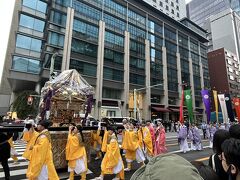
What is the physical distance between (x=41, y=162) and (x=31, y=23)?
29142 mm

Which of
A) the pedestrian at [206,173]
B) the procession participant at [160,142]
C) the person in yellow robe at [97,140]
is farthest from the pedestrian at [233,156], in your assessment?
the person in yellow robe at [97,140]

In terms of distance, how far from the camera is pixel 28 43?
2745 centimetres

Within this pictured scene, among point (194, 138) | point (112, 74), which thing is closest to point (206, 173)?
point (194, 138)

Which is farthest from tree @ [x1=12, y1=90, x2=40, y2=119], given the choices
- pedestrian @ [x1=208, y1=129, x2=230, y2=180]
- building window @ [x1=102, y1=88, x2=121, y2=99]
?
pedestrian @ [x1=208, y1=129, x2=230, y2=180]

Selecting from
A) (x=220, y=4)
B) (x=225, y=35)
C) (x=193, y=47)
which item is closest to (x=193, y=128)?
(x=193, y=47)

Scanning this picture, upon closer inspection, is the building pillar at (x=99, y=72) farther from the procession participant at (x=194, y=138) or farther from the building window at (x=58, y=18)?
the procession participant at (x=194, y=138)

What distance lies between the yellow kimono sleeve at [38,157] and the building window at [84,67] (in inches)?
1018

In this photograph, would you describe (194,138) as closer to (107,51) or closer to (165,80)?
(107,51)

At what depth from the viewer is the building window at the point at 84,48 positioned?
30391 mm

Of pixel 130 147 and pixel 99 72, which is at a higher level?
pixel 99 72

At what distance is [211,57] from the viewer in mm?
63344

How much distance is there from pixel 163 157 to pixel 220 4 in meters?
102

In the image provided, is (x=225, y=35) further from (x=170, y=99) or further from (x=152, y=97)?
(x=152, y=97)

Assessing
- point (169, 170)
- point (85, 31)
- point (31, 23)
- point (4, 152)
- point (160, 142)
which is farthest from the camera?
point (85, 31)
